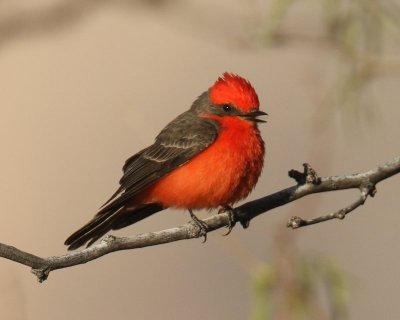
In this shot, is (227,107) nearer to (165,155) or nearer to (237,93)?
(237,93)

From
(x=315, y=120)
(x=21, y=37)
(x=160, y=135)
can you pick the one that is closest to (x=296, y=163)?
(x=160, y=135)

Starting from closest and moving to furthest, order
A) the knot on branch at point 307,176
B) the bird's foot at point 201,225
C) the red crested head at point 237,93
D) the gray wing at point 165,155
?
the knot on branch at point 307,176 → the bird's foot at point 201,225 → the gray wing at point 165,155 → the red crested head at point 237,93

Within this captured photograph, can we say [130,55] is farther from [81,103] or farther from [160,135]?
[160,135]

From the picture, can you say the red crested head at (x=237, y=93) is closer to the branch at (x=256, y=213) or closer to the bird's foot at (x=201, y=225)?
the bird's foot at (x=201, y=225)

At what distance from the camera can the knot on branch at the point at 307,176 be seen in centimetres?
594

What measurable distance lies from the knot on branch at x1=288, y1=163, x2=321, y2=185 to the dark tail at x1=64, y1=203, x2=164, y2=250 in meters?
1.54

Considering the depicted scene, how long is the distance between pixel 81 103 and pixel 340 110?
3822 mm

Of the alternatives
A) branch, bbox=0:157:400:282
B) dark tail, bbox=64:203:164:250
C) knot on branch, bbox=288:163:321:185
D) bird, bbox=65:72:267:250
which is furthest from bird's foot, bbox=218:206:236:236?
knot on branch, bbox=288:163:321:185

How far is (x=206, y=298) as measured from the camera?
8867 mm

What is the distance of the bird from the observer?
698 cm

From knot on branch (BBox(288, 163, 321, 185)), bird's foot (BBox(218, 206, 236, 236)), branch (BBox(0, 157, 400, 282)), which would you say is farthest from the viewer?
bird's foot (BBox(218, 206, 236, 236))

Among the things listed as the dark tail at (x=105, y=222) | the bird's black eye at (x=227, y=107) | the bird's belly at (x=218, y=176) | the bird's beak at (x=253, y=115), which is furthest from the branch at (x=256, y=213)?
the bird's black eye at (x=227, y=107)

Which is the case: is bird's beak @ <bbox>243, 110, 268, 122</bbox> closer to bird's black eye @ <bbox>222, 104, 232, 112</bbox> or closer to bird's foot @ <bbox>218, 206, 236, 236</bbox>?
bird's black eye @ <bbox>222, 104, 232, 112</bbox>

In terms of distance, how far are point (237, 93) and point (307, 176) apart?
1516 mm
